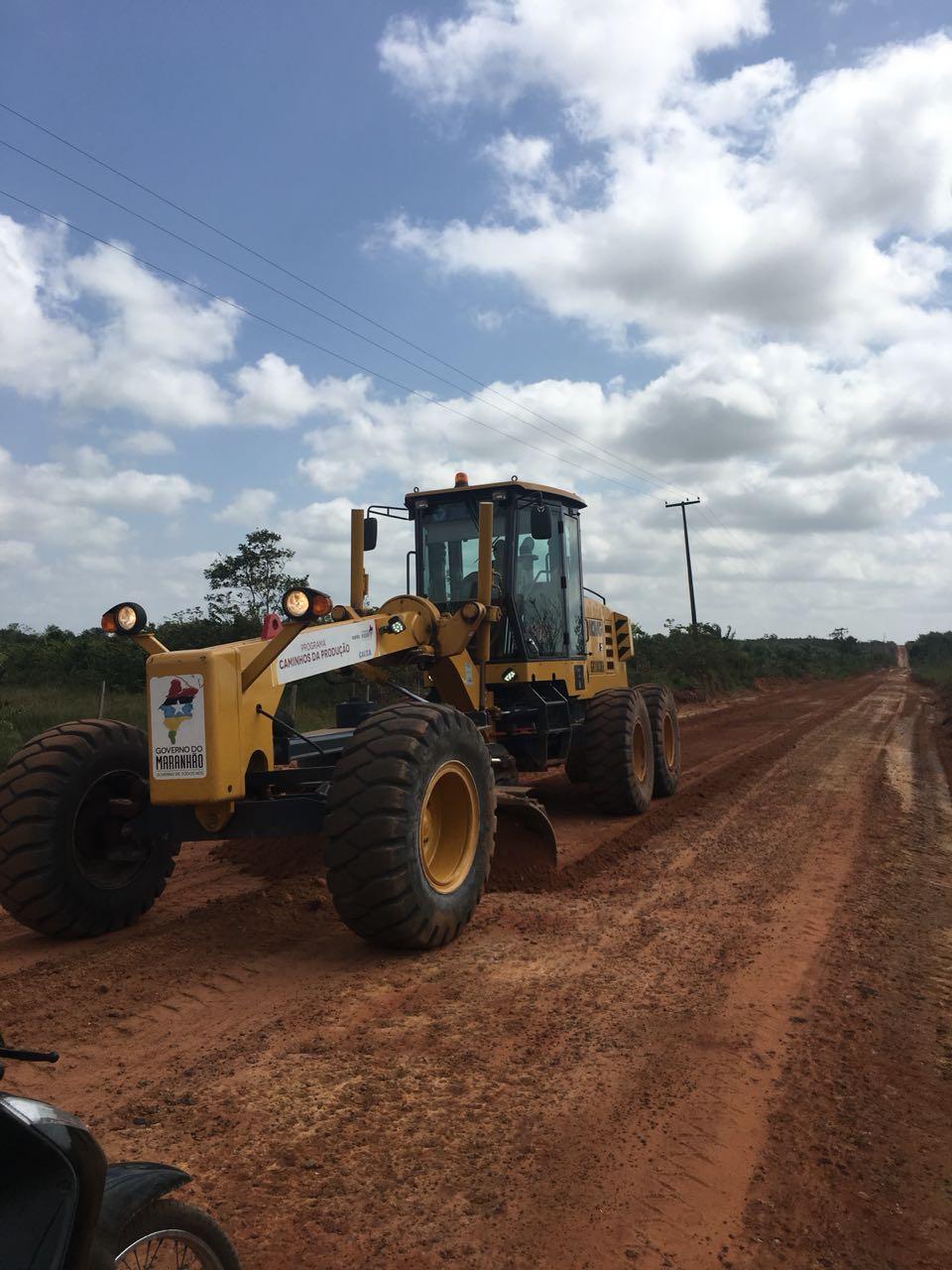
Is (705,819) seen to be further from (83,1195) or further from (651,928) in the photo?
(83,1195)

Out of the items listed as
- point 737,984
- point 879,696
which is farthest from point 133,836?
point 879,696

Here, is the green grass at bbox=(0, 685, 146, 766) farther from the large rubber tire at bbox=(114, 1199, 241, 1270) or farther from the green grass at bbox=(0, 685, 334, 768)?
the large rubber tire at bbox=(114, 1199, 241, 1270)

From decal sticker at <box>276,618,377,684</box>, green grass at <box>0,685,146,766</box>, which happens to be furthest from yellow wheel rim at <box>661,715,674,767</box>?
green grass at <box>0,685,146,766</box>

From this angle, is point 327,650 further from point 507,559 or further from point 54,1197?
point 54,1197

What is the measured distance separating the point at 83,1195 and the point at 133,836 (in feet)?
13.4

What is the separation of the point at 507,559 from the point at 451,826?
3.44m

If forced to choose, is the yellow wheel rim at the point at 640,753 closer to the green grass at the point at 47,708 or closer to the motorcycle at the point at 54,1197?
the green grass at the point at 47,708

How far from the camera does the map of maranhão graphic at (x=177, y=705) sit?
508cm

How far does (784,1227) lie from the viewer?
277 cm

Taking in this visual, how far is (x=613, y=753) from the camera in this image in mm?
9234

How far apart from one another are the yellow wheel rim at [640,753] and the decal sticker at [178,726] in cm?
559

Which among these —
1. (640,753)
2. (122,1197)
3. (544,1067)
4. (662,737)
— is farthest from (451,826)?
(662,737)

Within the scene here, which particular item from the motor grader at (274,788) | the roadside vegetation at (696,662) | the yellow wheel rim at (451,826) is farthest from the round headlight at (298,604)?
the roadside vegetation at (696,662)

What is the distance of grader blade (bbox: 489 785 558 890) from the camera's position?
6.77 m
